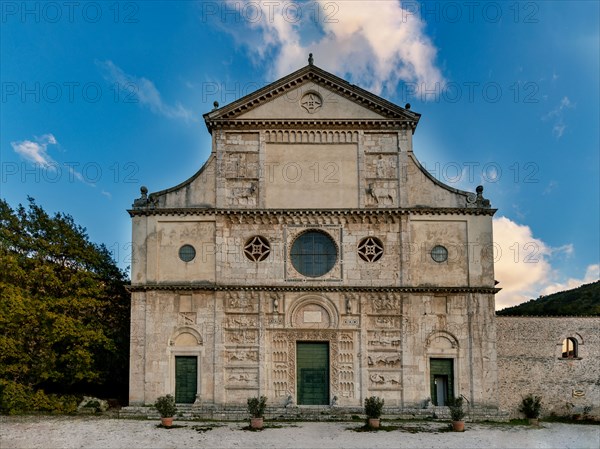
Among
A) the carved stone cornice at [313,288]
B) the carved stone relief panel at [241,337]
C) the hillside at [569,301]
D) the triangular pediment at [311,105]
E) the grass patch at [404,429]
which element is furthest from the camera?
the hillside at [569,301]

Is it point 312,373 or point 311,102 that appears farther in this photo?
point 311,102

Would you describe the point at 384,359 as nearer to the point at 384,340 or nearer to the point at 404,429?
the point at 384,340

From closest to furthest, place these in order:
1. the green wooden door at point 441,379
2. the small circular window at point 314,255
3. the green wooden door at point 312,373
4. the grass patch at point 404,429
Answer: the grass patch at point 404,429
the green wooden door at point 312,373
the green wooden door at point 441,379
the small circular window at point 314,255

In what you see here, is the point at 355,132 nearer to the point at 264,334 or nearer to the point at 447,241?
the point at 447,241

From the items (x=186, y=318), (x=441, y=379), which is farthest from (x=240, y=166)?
(x=441, y=379)

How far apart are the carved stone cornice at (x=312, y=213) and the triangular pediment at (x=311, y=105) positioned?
385 centimetres

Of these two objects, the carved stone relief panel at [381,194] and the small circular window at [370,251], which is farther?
the carved stone relief panel at [381,194]

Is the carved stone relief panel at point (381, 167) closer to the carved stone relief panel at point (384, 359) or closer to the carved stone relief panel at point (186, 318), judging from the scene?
the carved stone relief panel at point (384, 359)

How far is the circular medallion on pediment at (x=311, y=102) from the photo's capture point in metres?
26.5

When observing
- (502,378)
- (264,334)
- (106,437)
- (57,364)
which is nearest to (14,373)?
(57,364)

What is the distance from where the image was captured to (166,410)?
22.0 meters

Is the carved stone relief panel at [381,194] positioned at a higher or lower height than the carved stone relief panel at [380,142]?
lower

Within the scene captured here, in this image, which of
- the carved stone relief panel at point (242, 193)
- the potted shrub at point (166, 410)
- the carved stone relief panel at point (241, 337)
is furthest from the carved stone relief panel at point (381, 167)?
the potted shrub at point (166, 410)

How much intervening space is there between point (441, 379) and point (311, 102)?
511 inches
